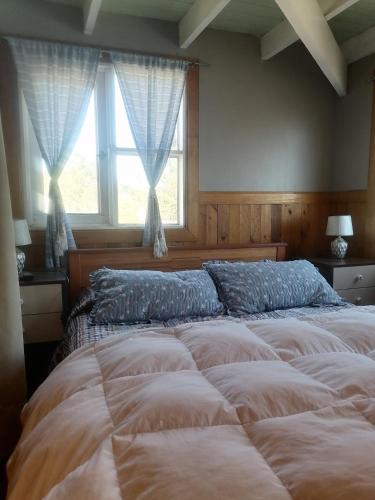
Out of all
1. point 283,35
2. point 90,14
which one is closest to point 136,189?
point 90,14

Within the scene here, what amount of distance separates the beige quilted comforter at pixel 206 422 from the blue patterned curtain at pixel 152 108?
1.33 metres

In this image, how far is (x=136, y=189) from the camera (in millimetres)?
2682

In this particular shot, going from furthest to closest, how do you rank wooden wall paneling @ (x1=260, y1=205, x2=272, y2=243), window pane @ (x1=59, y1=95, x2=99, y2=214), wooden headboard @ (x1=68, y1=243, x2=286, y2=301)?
wooden wall paneling @ (x1=260, y1=205, x2=272, y2=243)
window pane @ (x1=59, y1=95, x2=99, y2=214)
wooden headboard @ (x1=68, y1=243, x2=286, y2=301)

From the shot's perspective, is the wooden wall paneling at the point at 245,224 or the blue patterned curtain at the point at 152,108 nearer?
the blue patterned curtain at the point at 152,108

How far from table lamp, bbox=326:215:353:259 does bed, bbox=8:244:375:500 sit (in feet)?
4.91

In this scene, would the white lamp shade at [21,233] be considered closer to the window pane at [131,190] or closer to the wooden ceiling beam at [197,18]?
the window pane at [131,190]

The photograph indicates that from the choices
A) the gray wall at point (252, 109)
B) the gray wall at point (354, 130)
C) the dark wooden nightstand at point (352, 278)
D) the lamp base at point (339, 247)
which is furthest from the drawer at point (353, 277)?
the gray wall at point (252, 109)

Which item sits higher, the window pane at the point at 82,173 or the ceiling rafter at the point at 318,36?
the ceiling rafter at the point at 318,36

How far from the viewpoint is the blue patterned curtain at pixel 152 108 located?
251 centimetres

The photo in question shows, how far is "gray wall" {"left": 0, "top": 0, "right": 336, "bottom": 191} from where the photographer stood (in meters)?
2.60

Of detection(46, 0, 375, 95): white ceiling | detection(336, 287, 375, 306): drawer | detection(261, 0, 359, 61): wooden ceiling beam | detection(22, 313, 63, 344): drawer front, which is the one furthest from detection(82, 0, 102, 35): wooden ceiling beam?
detection(336, 287, 375, 306): drawer

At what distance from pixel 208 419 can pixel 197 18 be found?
2.41 meters

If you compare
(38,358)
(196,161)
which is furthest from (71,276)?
(196,161)

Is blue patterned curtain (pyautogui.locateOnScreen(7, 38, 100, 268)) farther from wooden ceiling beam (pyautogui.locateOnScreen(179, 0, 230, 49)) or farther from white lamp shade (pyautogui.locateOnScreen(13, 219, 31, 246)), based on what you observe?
wooden ceiling beam (pyautogui.locateOnScreen(179, 0, 230, 49))
